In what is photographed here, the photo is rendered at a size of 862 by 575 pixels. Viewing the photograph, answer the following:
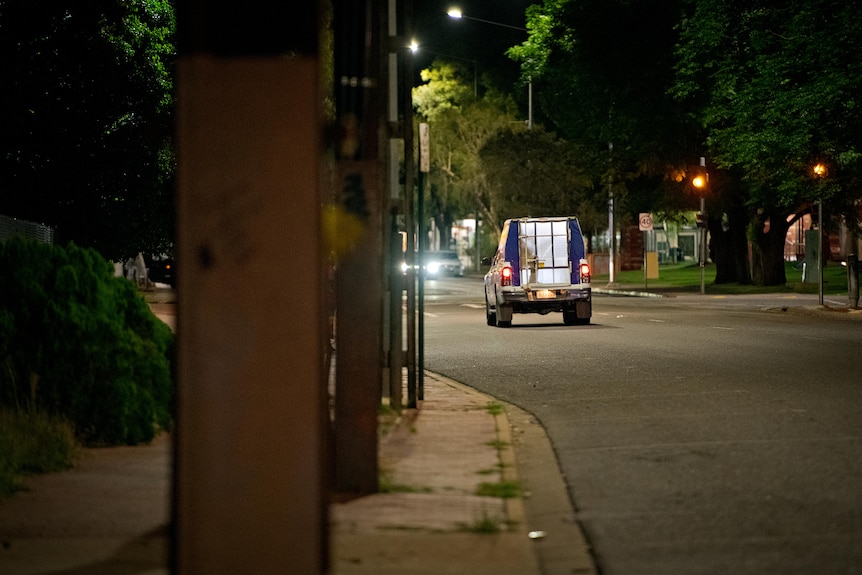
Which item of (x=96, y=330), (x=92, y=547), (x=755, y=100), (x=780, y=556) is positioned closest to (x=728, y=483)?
(x=780, y=556)

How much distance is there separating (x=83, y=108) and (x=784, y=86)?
15.8 m

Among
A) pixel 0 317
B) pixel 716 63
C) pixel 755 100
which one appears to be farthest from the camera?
pixel 716 63

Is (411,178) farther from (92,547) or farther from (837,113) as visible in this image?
(837,113)

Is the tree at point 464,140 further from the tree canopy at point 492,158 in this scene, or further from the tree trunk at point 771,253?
the tree trunk at point 771,253

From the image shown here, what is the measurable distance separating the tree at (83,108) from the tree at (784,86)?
13.5 meters

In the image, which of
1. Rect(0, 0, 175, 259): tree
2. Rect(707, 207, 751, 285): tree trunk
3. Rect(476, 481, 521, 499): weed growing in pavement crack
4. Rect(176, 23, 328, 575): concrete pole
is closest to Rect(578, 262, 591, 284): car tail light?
Rect(0, 0, 175, 259): tree

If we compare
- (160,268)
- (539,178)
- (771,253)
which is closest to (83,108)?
(160,268)

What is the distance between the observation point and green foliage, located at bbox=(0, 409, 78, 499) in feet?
29.0

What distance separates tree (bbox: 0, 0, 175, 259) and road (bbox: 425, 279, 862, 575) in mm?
6617

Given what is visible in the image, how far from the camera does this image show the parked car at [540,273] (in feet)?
88.2

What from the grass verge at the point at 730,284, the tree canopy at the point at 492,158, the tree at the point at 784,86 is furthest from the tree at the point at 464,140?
the tree at the point at 784,86

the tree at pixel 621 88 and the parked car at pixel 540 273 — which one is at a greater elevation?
the tree at pixel 621 88

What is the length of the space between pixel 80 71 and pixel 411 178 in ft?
37.6

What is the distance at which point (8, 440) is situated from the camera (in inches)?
353
